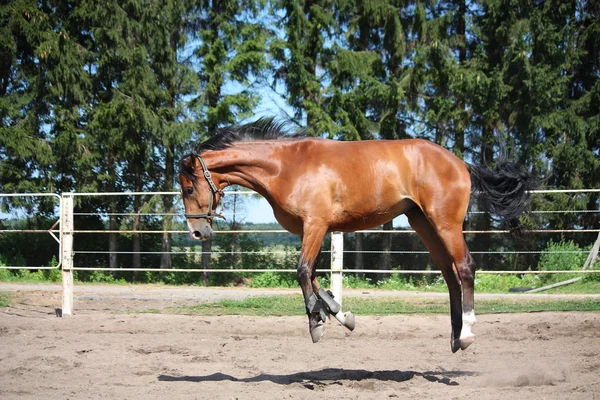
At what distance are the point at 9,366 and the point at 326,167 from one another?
3554 mm

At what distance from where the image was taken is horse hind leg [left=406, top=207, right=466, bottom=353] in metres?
6.09

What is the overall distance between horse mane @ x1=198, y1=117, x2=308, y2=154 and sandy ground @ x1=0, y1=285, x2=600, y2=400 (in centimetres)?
221

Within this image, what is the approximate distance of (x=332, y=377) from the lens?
18.6 ft

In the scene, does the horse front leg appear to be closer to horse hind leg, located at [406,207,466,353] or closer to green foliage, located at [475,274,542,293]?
horse hind leg, located at [406,207,466,353]

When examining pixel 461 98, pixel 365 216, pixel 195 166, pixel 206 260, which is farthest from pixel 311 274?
pixel 461 98

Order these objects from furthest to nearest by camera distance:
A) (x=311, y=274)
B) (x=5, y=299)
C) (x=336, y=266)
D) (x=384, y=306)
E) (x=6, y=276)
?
(x=6, y=276)
(x=5, y=299)
(x=384, y=306)
(x=336, y=266)
(x=311, y=274)

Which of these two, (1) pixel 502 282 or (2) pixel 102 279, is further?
(2) pixel 102 279

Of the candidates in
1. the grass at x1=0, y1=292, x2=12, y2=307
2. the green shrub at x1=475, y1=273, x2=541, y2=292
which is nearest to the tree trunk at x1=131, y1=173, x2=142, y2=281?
the grass at x1=0, y1=292, x2=12, y2=307

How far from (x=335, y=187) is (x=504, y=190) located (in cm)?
208

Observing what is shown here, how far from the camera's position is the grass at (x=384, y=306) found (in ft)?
31.9

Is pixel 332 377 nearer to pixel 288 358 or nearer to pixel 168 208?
pixel 288 358

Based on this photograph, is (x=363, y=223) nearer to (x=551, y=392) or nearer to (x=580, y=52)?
(x=551, y=392)

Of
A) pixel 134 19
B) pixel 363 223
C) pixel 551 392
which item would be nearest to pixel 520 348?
pixel 551 392

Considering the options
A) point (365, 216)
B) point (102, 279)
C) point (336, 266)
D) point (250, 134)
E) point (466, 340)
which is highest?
point (250, 134)
